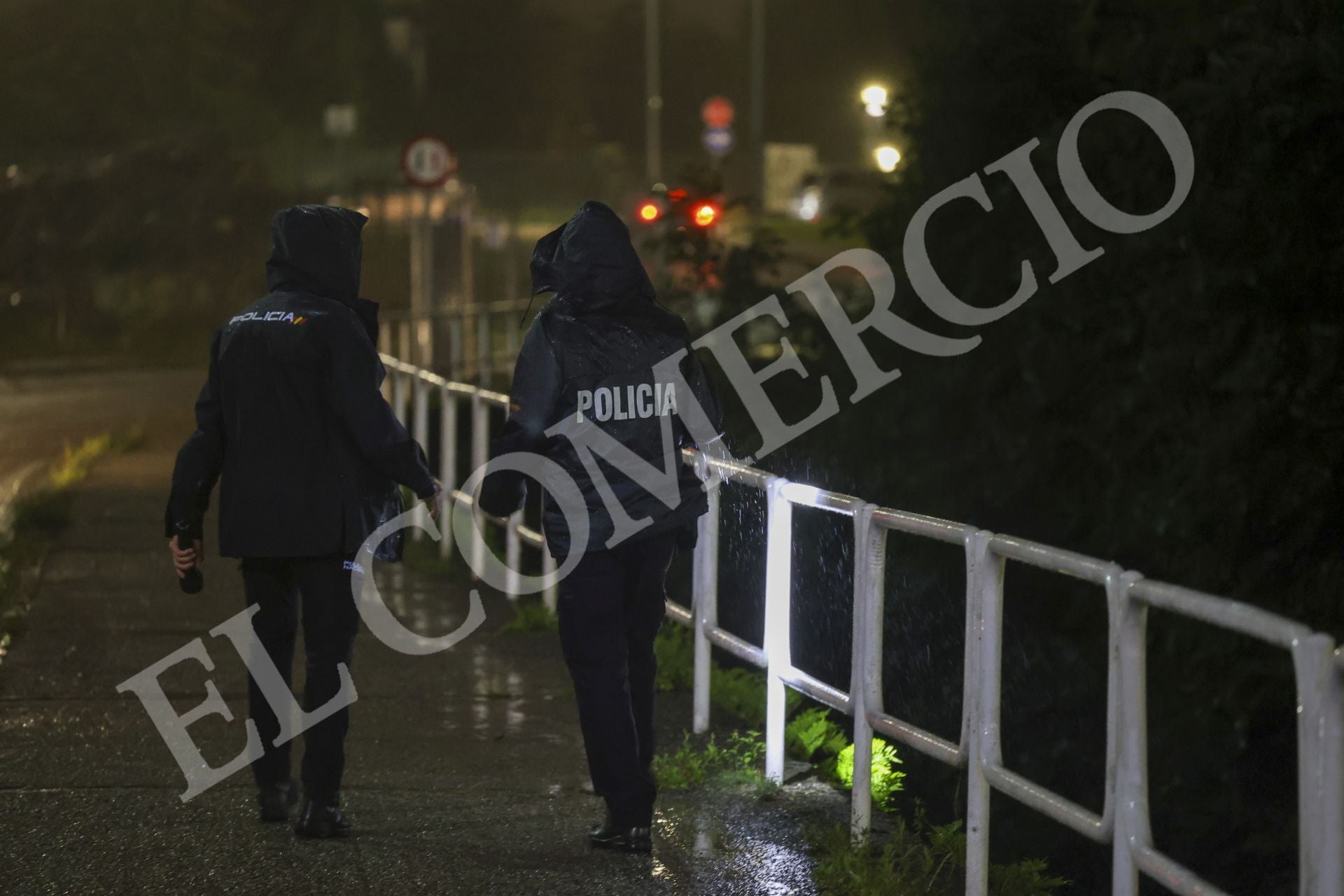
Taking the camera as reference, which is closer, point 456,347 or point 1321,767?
point 1321,767

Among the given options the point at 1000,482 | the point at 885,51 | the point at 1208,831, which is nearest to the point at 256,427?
the point at 1208,831

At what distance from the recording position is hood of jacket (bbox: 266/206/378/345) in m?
5.05

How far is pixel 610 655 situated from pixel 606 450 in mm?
548

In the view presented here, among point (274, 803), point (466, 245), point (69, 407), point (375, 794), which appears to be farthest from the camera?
point (69, 407)

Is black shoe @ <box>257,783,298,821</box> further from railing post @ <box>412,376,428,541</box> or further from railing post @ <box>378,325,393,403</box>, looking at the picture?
railing post @ <box>378,325,393,403</box>

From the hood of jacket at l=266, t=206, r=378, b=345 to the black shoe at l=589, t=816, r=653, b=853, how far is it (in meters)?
1.55

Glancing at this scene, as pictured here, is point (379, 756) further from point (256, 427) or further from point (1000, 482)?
point (1000, 482)

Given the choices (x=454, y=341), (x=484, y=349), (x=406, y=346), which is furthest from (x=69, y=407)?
(x=484, y=349)

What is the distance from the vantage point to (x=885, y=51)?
75688 millimetres

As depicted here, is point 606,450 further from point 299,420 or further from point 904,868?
point 904,868

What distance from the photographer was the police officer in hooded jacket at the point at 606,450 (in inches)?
193

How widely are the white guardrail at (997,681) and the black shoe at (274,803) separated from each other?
153 centimetres

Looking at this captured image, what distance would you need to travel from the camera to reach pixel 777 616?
5.89 metres

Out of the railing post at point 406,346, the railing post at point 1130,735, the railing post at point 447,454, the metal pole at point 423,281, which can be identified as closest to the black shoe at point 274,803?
the railing post at point 1130,735
